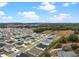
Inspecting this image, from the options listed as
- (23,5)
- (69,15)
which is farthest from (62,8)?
(23,5)

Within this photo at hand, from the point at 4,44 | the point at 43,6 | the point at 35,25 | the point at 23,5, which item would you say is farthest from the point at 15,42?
the point at 43,6

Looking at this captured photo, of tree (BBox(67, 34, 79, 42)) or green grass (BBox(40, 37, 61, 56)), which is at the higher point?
tree (BBox(67, 34, 79, 42))

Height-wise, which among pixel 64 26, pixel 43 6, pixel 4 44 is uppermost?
pixel 43 6

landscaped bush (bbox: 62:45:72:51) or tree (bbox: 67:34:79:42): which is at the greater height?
tree (bbox: 67:34:79:42)

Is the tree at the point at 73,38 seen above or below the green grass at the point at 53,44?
above

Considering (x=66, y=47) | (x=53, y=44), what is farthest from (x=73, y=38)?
(x=53, y=44)

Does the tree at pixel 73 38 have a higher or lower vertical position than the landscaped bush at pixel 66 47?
higher

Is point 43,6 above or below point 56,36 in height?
above

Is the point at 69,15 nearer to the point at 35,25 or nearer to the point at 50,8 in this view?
the point at 50,8

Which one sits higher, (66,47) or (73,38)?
(73,38)

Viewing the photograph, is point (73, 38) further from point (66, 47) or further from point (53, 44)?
point (53, 44)

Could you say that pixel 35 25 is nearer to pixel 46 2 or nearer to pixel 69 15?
pixel 46 2
